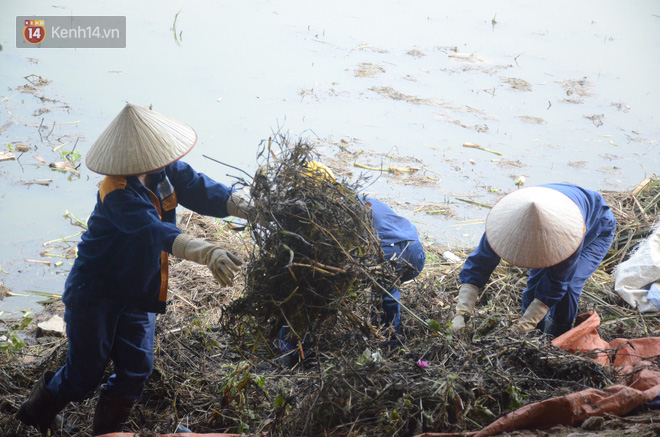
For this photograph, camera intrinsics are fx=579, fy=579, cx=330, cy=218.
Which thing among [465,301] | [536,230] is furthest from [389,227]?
[536,230]

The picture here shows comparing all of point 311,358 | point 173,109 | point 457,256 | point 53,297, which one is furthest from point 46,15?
point 311,358

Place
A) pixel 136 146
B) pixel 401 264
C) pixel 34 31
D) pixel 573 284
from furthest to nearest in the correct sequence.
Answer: pixel 34 31 < pixel 573 284 < pixel 401 264 < pixel 136 146

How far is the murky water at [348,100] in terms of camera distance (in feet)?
16.5

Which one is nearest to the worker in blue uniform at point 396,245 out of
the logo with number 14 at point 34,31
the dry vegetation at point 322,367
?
the dry vegetation at point 322,367

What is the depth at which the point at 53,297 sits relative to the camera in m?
3.76

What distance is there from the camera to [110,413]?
8.29ft

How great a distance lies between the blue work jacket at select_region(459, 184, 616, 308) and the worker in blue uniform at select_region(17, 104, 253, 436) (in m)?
1.27

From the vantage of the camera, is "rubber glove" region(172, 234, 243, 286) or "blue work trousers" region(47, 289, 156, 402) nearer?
"rubber glove" region(172, 234, 243, 286)

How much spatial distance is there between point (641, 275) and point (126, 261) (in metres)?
3.15

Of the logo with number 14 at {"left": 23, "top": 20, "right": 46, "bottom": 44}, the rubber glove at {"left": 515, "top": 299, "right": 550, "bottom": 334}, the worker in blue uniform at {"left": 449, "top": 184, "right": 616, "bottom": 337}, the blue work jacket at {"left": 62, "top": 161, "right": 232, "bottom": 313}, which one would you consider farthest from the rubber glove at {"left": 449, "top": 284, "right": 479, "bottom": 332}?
the logo with number 14 at {"left": 23, "top": 20, "right": 46, "bottom": 44}

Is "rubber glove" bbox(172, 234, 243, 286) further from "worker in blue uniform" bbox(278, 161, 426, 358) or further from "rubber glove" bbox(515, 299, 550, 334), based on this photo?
"rubber glove" bbox(515, 299, 550, 334)

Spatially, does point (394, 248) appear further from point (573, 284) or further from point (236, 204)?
point (573, 284)

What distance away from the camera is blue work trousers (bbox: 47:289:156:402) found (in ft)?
7.89

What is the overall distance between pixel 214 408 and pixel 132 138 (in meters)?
1.27
